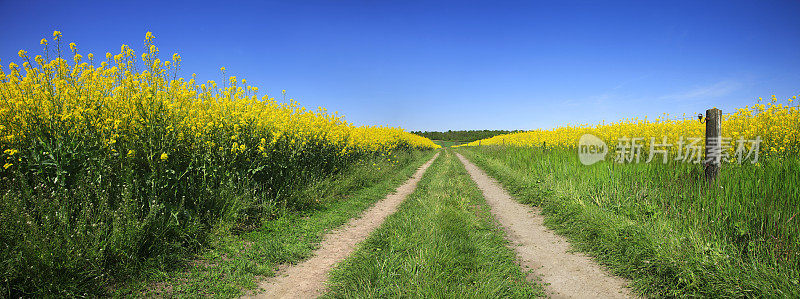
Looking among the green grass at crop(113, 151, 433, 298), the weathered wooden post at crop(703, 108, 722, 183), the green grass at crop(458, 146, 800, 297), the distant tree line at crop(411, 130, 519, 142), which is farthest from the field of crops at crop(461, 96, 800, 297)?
the distant tree line at crop(411, 130, 519, 142)

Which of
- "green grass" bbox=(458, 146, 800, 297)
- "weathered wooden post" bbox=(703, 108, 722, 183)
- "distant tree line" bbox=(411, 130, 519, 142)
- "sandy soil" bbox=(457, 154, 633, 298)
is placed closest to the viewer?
"green grass" bbox=(458, 146, 800, 297)

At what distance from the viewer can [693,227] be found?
4.01 metres

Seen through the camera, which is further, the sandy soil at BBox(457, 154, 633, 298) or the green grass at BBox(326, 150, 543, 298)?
the sandy soil at BBox(457, 154, 633, 298)

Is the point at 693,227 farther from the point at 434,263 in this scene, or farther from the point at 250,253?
the point at 250,253

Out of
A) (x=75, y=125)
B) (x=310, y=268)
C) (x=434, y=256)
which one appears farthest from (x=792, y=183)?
(x=75, y=125)

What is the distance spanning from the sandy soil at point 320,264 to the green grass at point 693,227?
3.21 meters

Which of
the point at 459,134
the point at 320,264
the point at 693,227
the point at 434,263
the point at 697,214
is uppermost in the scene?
the point at 459,134

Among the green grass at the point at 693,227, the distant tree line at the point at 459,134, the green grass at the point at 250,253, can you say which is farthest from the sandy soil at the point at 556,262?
the distant tree line at the point at 459,134

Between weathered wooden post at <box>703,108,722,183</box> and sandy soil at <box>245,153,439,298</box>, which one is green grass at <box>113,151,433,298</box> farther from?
weathered wooden post at <box>703,108,722,183</box>

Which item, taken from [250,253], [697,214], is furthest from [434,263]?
[697,214]

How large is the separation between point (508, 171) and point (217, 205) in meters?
9.24

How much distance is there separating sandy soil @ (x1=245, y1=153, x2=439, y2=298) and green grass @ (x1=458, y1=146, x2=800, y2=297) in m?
3.21

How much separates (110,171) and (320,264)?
2.65 meters

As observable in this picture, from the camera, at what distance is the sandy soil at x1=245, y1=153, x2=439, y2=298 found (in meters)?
3.43
